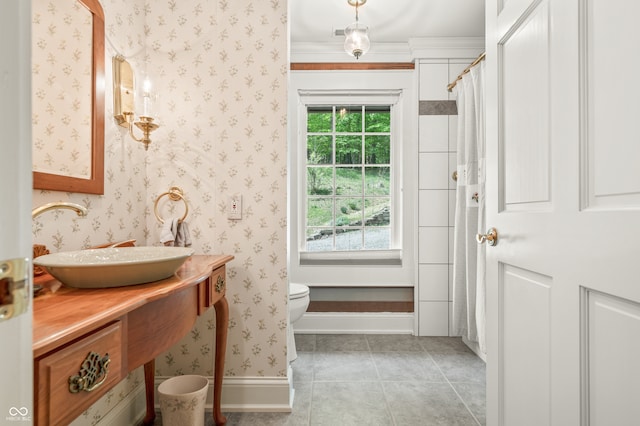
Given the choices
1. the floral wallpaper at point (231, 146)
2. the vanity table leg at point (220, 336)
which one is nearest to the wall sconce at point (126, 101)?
the floral wallpaper at point (231, 146)

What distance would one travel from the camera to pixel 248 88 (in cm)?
184

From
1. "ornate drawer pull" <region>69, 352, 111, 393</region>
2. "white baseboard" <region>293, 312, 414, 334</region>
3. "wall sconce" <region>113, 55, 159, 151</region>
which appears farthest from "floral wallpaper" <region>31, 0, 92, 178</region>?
"white baseboard" <region>293, 312, 414, 334</region>

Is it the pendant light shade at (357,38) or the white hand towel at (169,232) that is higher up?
the pendant light shade at (357,38)

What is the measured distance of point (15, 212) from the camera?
0.33 meters

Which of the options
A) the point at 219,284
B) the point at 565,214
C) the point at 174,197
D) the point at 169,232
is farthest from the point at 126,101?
the point at 565,214

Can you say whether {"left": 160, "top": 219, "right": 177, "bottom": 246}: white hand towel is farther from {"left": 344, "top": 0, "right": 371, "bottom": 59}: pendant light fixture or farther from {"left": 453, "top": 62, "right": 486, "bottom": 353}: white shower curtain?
{"left": 453, "top": 62, "right": 486, "bottom": 353}: white shower curtain

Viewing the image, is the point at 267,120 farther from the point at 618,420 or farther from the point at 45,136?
the point at 618,420

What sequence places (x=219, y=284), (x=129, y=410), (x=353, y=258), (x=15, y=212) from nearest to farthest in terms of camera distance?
1. (x=15, y=212)
2. (x=219, y=284)
3. (x=129, y=410)
4. (x=353, y=258)

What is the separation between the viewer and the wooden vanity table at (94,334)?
1.96 ft

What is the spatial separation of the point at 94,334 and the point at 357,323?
8.28 feet

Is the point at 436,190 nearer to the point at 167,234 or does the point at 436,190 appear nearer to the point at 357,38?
the point at 357,38

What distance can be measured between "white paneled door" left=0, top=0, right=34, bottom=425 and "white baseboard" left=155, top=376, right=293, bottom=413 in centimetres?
163

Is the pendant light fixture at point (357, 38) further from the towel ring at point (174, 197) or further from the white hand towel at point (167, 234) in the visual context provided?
the white hand towel at point (167, 234)

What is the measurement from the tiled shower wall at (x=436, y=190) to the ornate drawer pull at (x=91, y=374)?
8.41 feet
